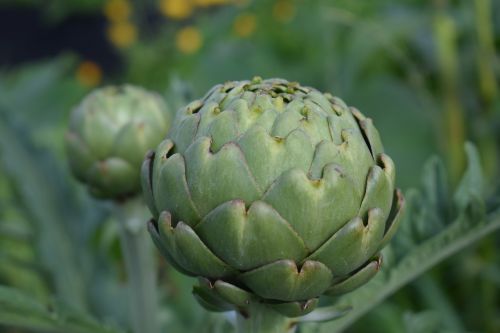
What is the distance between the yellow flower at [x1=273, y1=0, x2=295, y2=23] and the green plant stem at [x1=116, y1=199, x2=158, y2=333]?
137 cm

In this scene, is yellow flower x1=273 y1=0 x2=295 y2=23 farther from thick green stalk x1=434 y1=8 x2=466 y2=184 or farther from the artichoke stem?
the artichoke stem

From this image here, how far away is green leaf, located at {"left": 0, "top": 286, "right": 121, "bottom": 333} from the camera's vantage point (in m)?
0.79

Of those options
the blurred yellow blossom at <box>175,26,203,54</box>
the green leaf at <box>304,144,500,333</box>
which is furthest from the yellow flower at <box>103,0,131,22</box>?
the green leaf at <box>304,144,500,333</box>

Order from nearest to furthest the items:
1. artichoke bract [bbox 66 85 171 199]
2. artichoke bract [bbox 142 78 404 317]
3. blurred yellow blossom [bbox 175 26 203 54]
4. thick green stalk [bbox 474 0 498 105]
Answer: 1. artichoke bract [bbox 142 78 404 317]
2. artichoke bract [bbox 66 85 171 199]
3. thick green stalk [bbox 474 0 498 105]
4. blurred yellow blossom [bbox 175 26 203 54]

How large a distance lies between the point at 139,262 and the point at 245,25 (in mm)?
1442

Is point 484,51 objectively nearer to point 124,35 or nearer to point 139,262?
point 139,262

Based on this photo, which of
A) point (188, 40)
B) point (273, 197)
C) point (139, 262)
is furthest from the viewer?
point (188, 40)

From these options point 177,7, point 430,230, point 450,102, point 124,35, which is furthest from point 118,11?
point 430,230

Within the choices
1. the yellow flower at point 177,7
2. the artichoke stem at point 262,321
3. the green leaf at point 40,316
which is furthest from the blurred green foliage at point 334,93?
the yellow flower at point 177,7

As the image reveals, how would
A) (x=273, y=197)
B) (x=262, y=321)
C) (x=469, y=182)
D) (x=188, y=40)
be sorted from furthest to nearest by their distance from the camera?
(x=188, y=40), (x=469, y=182), (x=262, y=321), (x=273, y=197)

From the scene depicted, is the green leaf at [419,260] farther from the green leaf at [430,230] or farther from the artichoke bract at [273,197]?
the artichoke bract at [273,197]

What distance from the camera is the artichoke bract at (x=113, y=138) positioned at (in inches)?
37.1

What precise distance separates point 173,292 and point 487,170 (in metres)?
0.67

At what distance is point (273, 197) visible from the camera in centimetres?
62
